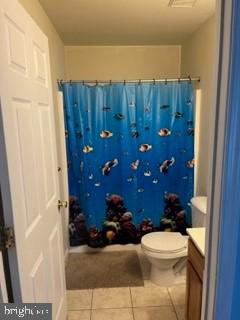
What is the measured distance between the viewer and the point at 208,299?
2.79ft

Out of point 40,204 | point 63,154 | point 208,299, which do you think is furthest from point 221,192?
point 63,154

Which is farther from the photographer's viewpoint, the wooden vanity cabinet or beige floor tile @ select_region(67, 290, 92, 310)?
beige floor tile @ select_region(67, 290, 92, 310)

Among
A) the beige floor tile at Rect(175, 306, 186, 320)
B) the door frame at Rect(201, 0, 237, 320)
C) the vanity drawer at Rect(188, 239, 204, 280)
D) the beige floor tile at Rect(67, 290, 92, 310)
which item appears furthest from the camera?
the beige floor tile at Rect(67, 290, 92, 310)

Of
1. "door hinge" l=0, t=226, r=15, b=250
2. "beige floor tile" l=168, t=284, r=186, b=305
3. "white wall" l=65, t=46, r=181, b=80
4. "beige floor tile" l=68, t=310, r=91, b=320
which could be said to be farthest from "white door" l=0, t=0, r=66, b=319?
"white wall" l=65, t=46, r=181, b=80

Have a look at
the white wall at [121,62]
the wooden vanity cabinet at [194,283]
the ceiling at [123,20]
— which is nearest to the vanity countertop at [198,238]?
the wooden vanity cabinet at [194,283]

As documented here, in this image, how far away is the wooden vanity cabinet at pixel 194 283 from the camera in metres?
1.30

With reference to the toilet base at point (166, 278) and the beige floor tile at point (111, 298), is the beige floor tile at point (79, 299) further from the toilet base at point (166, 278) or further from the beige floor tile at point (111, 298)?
the toilet base at point (166, 278)

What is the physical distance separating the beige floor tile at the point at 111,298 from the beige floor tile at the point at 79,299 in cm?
5

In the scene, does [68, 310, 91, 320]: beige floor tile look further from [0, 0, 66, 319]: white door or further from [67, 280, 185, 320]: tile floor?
[0, 0, 66, 319]: white door

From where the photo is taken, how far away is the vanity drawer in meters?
1.28

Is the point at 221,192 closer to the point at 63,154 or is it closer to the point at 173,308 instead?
the point at 173,308

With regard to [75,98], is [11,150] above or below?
below

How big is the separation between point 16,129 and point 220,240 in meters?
0.86

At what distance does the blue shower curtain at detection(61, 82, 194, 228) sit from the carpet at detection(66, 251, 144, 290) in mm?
362
